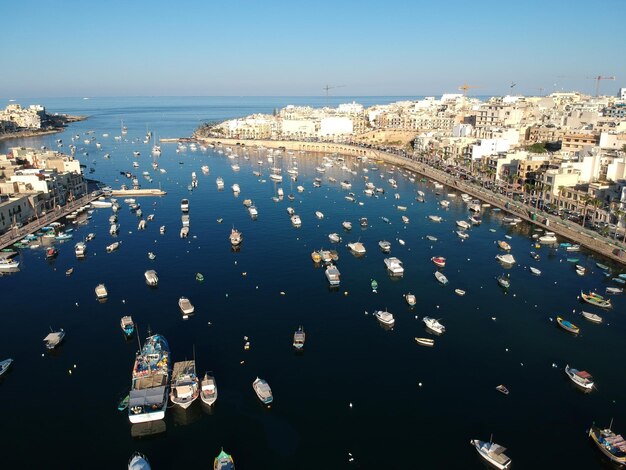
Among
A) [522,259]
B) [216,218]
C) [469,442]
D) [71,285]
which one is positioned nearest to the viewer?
[469,442]

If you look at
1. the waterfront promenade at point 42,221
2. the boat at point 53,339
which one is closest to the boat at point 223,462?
the boat at point 53,339

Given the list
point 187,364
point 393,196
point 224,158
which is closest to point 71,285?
point 187,364

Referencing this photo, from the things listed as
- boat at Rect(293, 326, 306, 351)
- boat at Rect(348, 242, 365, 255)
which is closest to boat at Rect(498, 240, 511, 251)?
boat at Rect(348, 242, 365, 255)

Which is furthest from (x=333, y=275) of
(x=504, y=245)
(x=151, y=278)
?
(x=504, y=245)

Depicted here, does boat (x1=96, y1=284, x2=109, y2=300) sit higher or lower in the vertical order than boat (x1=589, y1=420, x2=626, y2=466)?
higher

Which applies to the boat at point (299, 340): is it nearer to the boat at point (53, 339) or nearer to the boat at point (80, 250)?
the boat at point (53, 339)

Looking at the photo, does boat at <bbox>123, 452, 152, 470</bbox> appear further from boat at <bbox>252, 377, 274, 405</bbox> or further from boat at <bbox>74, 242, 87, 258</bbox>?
boat at <bbox>74, 242, 87, 258</bbox>

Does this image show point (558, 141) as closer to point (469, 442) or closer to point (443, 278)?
point (443, 278)
